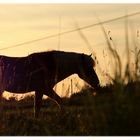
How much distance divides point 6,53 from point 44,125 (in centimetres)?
44

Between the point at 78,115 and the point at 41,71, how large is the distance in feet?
1.04

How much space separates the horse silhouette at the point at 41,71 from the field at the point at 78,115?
0.05 meters

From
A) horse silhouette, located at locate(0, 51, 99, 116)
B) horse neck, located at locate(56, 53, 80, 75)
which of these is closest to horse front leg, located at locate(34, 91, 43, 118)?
horse silhouette, located at locate(0, 51, 99, 116)

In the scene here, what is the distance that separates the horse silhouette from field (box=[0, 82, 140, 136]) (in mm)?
54

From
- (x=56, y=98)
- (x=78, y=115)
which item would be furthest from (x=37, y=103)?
(x=78, y=115)

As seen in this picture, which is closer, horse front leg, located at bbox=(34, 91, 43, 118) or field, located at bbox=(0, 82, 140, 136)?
field, located at bbox=(0, 82, 140, 136)

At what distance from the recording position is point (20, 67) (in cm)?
243

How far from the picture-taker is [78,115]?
2318 millimetres

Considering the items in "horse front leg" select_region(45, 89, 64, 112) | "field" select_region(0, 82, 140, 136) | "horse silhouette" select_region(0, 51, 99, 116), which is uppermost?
"horse silhouette" select_region(0, 51, 99, 116)

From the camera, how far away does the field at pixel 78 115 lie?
2.10m

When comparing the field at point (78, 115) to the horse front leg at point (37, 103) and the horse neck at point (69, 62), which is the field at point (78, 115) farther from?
the horse neck at point (69, 62)

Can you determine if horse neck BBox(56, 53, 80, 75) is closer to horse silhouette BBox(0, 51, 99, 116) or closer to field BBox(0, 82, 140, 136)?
horse silhouette BBox(0, 51, 99, 116)

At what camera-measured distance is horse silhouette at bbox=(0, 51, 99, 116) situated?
2.36m

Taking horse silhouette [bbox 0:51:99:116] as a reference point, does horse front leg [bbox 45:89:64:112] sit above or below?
below
